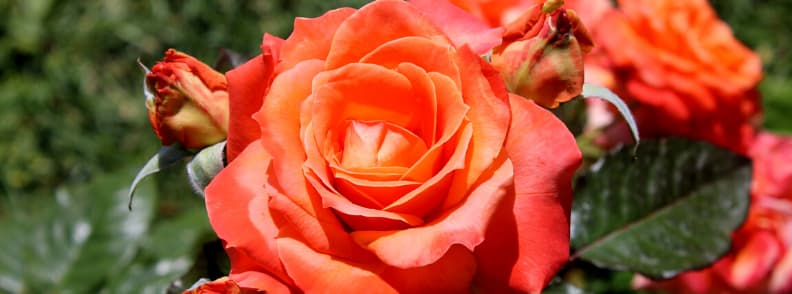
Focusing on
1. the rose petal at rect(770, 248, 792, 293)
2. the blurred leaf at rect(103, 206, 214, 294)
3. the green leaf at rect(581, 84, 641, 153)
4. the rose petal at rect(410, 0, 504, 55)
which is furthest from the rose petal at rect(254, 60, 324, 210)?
the rose petal at rect(770, 248, 792, 293)

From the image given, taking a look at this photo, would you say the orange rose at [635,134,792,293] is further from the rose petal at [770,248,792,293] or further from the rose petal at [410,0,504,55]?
the rose petal at [410,0,504,55]

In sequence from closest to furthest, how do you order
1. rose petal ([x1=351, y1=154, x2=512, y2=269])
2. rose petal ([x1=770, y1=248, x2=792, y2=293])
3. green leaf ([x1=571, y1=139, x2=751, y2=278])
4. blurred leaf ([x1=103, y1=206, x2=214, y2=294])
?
rose petal ([x1=351, y1=154, x2=512, y2=269]) < green leaf ([x1=571, y1=139, x2=751, y2=278]) < blurred leaf ([x1=103, y1=206, x2=214, y2=294]) < rose petal ([x1=770, y1=248, x2=792, y2=293])

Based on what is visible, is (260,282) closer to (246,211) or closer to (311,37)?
(246,211)

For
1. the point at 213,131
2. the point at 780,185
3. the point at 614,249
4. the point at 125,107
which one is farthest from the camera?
the point at 125,107

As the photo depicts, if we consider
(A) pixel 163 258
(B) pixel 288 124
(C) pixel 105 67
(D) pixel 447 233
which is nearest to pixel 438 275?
(D) pixel 447 233

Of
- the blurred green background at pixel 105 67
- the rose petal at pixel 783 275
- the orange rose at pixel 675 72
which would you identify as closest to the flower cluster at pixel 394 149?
the orange rose at pixel 675 72

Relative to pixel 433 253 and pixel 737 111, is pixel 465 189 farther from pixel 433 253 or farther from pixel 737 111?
pixel 737 111

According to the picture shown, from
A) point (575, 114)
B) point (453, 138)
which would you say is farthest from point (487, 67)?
point (575, 114)
